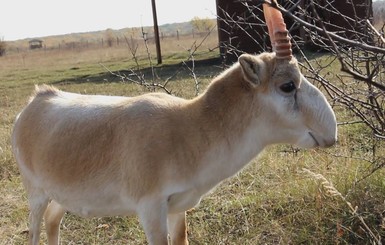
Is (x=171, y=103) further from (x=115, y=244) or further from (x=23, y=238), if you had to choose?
(x=23, y=238)

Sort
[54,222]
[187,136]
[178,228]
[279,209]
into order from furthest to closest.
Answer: [279,209], [54,222], [178,228], [187,136]

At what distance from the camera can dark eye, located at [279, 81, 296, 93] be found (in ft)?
11.7

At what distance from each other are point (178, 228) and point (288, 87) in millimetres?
1493

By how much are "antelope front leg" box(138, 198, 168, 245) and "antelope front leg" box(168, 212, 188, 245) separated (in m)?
0.64

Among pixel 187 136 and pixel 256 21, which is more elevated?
pixel 187 136

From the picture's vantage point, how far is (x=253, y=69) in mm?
3520

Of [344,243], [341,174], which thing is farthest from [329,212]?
[341,174]

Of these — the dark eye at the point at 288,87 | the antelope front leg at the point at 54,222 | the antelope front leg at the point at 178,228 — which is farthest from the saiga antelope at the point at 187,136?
the antelope front leg at the point at 54,222

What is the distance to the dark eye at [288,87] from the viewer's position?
3.57 m

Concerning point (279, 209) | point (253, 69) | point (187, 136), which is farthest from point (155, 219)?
point (279, 209)

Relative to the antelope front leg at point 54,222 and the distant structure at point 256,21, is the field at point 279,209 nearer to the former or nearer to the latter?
the antelope front leg at point 54,222

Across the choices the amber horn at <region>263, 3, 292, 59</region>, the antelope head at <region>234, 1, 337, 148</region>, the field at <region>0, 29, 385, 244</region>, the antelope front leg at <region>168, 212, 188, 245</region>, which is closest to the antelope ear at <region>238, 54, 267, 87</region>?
the antelope head at <region>234, 1, 337, 148</region>

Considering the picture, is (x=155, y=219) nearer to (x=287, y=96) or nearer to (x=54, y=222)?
(x=287, y=96)

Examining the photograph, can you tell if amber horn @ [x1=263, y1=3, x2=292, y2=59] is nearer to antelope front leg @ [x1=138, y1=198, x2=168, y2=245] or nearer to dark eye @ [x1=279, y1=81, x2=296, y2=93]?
dark eye @ [x1=279, y1=81, x2=296, y2=93]
